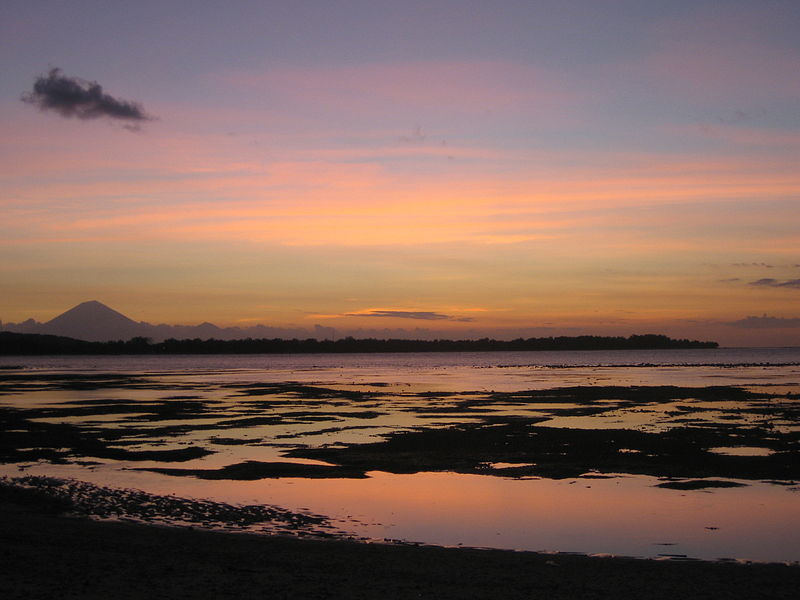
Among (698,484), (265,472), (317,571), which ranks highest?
(317,571)

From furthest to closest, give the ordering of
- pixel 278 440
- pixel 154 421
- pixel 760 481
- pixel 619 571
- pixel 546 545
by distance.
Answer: pixel 154 421, pixel 278 440, pixel 760 481, pixel 546 545, pixel 619 571

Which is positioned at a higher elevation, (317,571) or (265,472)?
(317,571)

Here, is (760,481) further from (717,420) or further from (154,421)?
(154,421)

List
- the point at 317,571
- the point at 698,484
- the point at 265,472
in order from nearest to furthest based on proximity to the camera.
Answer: the point at 317,571 < the point at 698,484 < the point at 265,472

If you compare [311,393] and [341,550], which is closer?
[341,550]

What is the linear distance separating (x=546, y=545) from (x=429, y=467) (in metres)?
9.50

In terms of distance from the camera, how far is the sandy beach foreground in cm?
1091

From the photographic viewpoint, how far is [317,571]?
474 inches

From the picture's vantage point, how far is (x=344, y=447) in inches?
1147

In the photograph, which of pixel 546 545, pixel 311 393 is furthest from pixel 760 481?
pixel 311 393

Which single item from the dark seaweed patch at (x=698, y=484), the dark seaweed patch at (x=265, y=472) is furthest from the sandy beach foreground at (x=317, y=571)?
the dark seaweed patch at (x=265, y=472)

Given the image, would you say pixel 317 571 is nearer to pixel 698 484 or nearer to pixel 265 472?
pixel 265 472

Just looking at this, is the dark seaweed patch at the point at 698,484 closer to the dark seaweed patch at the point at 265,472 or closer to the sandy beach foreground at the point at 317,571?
the sandy beach foreground at the point at 317,571

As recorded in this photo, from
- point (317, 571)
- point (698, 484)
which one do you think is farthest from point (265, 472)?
point (698, 484)
